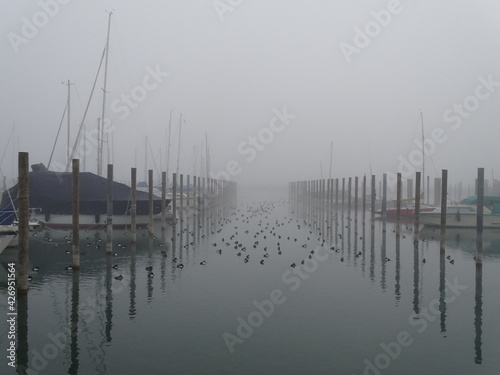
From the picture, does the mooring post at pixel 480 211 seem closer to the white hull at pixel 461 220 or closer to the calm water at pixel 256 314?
the calm water at pixel 256 314

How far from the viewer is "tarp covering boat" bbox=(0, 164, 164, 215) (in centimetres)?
3291

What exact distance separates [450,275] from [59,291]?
16670mm

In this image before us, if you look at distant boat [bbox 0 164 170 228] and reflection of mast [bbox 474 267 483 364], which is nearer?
reflection of mast [bbox 474 267 483 364]

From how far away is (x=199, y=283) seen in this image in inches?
710

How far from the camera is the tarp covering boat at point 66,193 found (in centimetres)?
3291

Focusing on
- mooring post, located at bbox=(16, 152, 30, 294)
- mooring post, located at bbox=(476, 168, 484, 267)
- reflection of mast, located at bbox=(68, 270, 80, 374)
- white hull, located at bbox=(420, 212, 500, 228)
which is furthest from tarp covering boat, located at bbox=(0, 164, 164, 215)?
white hull, located at bbox=(420, 212, 500, 228)

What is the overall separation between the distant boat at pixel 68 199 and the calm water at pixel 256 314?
25.9 feet

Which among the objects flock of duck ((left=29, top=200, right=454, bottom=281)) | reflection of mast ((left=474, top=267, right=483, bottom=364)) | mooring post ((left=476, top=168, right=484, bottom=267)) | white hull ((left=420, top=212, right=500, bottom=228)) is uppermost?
mooring post ((left=476, top=168, right=484, bottom=267))

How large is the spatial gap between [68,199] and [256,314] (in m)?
23.7

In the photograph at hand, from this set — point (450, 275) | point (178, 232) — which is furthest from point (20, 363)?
point (178, 232)

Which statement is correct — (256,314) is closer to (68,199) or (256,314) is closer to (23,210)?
(23,210)

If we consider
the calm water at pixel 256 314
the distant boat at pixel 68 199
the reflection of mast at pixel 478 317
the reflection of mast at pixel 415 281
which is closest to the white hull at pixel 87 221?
the distant boat at pixel 68 199

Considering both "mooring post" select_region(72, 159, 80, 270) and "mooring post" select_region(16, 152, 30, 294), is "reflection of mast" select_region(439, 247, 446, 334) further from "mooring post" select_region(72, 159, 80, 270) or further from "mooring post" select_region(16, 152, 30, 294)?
"mooring post" select_region(72, 159, 80, 270)

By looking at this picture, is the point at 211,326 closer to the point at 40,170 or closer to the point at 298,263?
the point at 298,263
